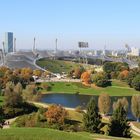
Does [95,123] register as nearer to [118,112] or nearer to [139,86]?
[118,112]

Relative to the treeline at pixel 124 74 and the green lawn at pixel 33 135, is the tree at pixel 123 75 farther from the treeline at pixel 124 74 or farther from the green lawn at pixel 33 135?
the green lawn at pixel 33 135

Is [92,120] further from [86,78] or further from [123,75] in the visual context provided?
[123,75]

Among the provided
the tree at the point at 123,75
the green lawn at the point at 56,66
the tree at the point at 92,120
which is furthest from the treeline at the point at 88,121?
the green lawn at the point at 56,66

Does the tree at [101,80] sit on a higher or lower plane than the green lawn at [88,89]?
higher

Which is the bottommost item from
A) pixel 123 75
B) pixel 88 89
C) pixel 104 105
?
pixel 88 89

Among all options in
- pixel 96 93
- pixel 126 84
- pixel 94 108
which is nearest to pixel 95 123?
pixel 94 108

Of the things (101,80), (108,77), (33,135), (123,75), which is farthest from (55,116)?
(108,77)
